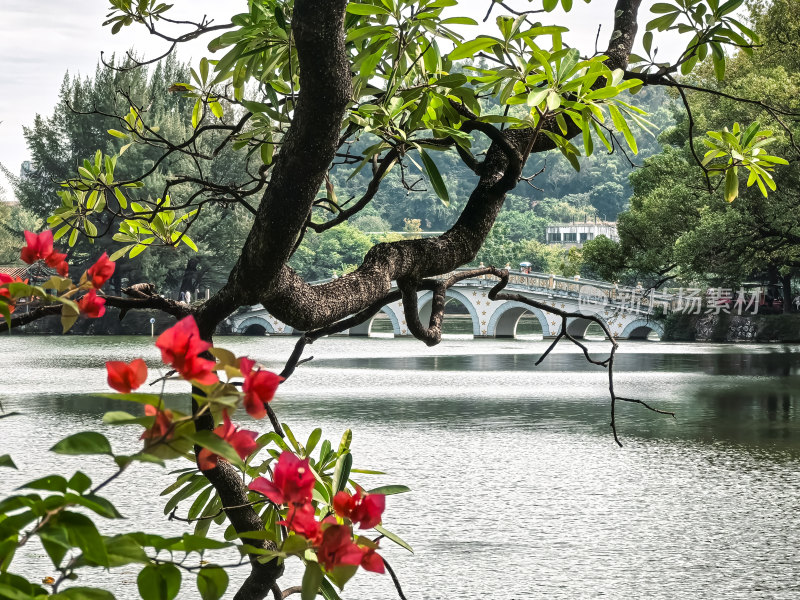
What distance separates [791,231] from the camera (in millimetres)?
22609

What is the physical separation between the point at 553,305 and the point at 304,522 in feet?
106

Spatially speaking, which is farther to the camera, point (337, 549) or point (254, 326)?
point (254, 326)

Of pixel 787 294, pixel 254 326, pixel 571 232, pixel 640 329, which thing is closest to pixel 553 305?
pixel 787 294

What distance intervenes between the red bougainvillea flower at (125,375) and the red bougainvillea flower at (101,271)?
272 millimetres

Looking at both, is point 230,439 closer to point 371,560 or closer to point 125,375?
point 125,375

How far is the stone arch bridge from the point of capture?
1419 inches

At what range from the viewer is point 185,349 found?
2.99 feet

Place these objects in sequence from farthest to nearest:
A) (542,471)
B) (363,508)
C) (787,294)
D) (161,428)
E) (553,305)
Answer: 1. (553,305)
2. (787,294)
3. (542,471)
4. (363,508)
5. (161,428)

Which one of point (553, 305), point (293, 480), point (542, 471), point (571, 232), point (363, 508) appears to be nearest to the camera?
point (293, 480)

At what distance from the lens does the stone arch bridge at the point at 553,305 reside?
118ft

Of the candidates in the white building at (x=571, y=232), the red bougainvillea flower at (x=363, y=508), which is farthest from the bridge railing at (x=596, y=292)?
the red bougainvillea flower at (x=363, y=508)

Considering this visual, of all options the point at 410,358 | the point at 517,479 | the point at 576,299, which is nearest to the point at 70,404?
the point at 517,479

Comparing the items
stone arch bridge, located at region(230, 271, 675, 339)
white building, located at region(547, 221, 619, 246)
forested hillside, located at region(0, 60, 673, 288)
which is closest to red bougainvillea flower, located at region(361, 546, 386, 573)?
forested hillside, located at region(0, 60, 673, 288)

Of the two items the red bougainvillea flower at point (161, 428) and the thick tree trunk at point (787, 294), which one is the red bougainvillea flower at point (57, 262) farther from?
the thick tree trunk at point (787, 294)
